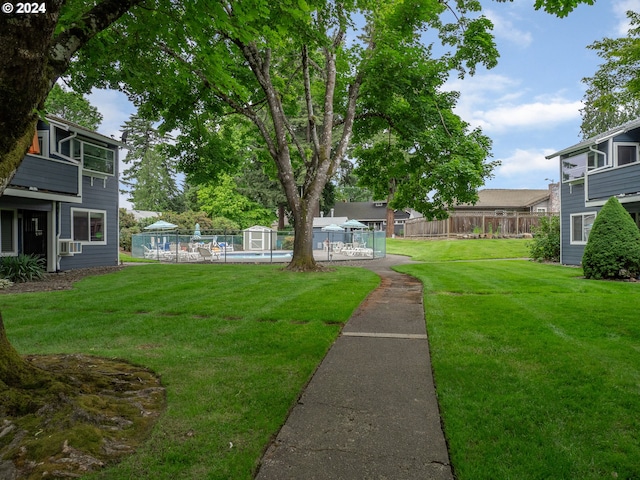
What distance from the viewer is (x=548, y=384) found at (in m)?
4.01

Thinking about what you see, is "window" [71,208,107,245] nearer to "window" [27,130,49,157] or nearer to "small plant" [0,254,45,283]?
"window" [27,130,49,157]

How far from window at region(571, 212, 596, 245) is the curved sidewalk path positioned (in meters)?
16.7

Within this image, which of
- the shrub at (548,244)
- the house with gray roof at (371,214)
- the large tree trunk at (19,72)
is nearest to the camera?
the large tree trunk at (19,72)

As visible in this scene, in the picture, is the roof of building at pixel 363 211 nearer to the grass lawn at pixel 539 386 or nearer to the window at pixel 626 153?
the window at pixel 626 153

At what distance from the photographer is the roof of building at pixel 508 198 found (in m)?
42.8

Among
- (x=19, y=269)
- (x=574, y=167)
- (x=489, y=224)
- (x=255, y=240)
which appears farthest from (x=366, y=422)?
(x=489, y=224)

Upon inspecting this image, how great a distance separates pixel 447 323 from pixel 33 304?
8086mm

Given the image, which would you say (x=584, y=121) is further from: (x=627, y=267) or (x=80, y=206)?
(x=80, y=206)

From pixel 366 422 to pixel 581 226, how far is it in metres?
19.6

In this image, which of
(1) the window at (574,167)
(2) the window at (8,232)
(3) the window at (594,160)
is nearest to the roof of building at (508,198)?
(1) the window at (574,167)

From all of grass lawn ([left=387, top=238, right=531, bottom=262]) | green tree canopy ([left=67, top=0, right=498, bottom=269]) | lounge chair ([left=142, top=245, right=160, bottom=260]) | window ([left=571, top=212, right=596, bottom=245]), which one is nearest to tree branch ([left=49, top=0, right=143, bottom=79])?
green tree canopy ([left=67, top=0, right=498, bottom=269])

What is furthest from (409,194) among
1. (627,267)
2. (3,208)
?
(3,208)

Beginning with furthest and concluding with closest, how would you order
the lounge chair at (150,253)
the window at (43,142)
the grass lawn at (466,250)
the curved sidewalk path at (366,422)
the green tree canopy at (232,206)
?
the green tree canopy at (232,206) → the lounge chair at (150,253) → the grass lawn at (466,250) → the window at (43,142) → the curved sidewalk path at (366,422)

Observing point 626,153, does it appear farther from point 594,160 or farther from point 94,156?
point 94,156
